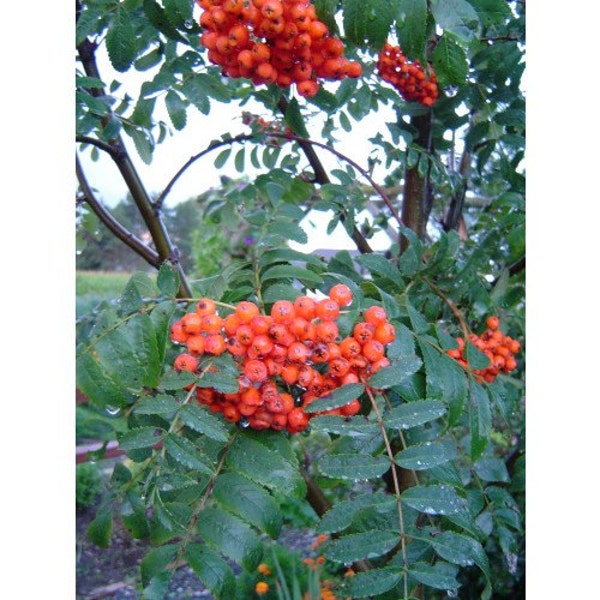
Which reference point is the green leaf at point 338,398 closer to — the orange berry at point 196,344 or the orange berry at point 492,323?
the orange berry at point 196,344

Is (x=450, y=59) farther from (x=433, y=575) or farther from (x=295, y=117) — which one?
(x=433, y=575)

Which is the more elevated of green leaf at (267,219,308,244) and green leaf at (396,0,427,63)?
green leaf at (396,0,427,63)

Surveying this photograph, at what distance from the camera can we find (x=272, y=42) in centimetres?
63

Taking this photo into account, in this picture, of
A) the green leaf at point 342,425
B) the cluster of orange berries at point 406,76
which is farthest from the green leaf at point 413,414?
the cluster of orange berries at point 406,76

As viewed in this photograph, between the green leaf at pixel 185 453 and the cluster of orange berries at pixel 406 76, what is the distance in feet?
2.34

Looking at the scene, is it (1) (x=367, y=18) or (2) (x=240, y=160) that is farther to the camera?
(2) (x=240, y=160)

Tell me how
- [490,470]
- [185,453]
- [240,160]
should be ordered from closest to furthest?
[185,453], [490,470], [240,160]

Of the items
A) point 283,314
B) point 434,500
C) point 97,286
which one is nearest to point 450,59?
point 283,314

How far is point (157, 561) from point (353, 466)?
0.59ft

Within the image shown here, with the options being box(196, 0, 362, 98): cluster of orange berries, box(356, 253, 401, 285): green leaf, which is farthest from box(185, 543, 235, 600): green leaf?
box(196, 0, 362, 98): cluster of orange berries

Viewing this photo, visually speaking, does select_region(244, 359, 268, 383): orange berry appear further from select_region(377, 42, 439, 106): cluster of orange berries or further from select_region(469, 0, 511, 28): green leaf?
select_region(377, 42, 439, 106): cluster of orange berries

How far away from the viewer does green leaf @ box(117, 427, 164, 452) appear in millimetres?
489

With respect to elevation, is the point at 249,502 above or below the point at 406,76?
below

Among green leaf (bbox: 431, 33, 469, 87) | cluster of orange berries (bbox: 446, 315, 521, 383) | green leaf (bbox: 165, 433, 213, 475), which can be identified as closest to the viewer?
green leaf (bbox: 165, 433, 213, 475)
